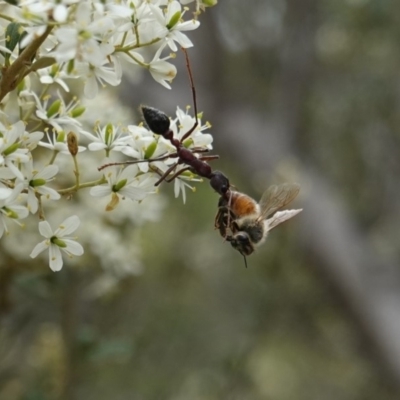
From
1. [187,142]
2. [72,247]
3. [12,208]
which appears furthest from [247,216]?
[12,208]

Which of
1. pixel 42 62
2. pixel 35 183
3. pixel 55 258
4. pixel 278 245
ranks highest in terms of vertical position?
pixel 42 62

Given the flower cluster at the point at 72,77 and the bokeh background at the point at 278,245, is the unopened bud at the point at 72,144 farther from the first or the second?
the bokeh background at the point at 278,245

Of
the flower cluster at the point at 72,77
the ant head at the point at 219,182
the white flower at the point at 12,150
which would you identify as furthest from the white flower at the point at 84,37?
the ant head at the point at 219,182

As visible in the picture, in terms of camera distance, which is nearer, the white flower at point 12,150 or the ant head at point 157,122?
the white flower at point 12,150

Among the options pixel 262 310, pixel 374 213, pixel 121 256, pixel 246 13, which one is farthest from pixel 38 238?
pixel 374 213

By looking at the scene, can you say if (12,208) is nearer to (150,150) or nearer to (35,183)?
(35,183)

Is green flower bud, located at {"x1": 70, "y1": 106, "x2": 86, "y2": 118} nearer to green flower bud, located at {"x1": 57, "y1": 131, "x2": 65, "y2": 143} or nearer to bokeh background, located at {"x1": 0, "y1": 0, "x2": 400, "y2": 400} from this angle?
green flower bud, located at {"x1": 57, "y1": 131, "x2": 65, "y2": 143}

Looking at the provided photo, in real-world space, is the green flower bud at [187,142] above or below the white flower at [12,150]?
below
